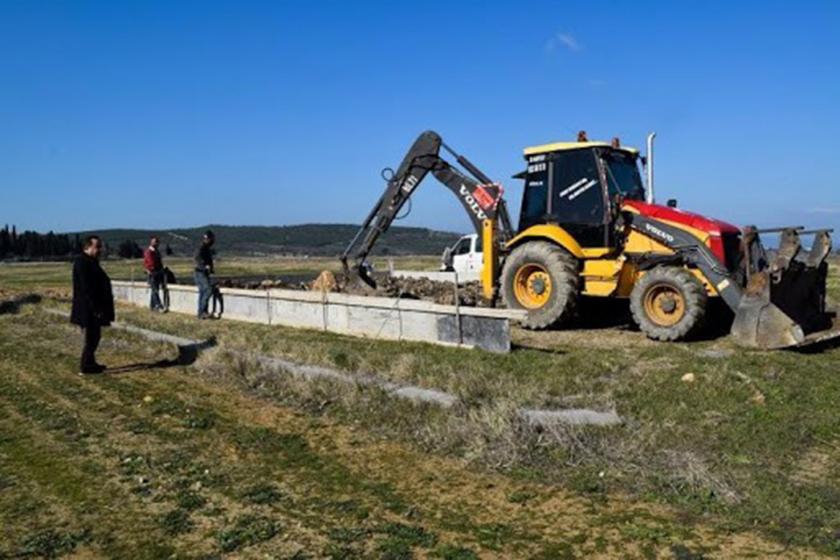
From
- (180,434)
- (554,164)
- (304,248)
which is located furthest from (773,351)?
(304,248)

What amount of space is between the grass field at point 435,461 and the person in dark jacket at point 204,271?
5.82m

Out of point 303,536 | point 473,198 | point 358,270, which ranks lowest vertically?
point 303,536

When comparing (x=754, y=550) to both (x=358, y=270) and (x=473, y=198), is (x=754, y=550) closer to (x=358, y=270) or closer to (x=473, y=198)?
(x=473, y=198)

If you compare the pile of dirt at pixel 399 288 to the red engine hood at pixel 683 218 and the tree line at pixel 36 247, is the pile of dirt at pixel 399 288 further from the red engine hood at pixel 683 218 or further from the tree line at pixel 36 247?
the tree line at pixel 36 247

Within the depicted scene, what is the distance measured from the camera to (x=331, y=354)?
32.6 ft

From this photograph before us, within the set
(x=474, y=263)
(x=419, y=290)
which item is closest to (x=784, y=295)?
(x=419, y=290)

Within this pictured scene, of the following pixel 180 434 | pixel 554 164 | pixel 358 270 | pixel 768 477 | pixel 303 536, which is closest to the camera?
pixel 303 536

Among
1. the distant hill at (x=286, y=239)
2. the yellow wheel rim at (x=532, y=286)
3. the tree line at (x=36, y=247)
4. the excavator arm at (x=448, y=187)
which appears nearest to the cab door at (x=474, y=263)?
the excavator arm at (x=448, y=187)

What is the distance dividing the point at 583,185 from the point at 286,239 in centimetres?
10929

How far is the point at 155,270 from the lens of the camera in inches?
691

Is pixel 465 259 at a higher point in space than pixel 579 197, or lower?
lower

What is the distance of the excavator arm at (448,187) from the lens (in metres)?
13.3

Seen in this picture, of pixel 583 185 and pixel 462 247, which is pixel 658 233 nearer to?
pixel 583 185

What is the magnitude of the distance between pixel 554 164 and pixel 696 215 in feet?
7.72
